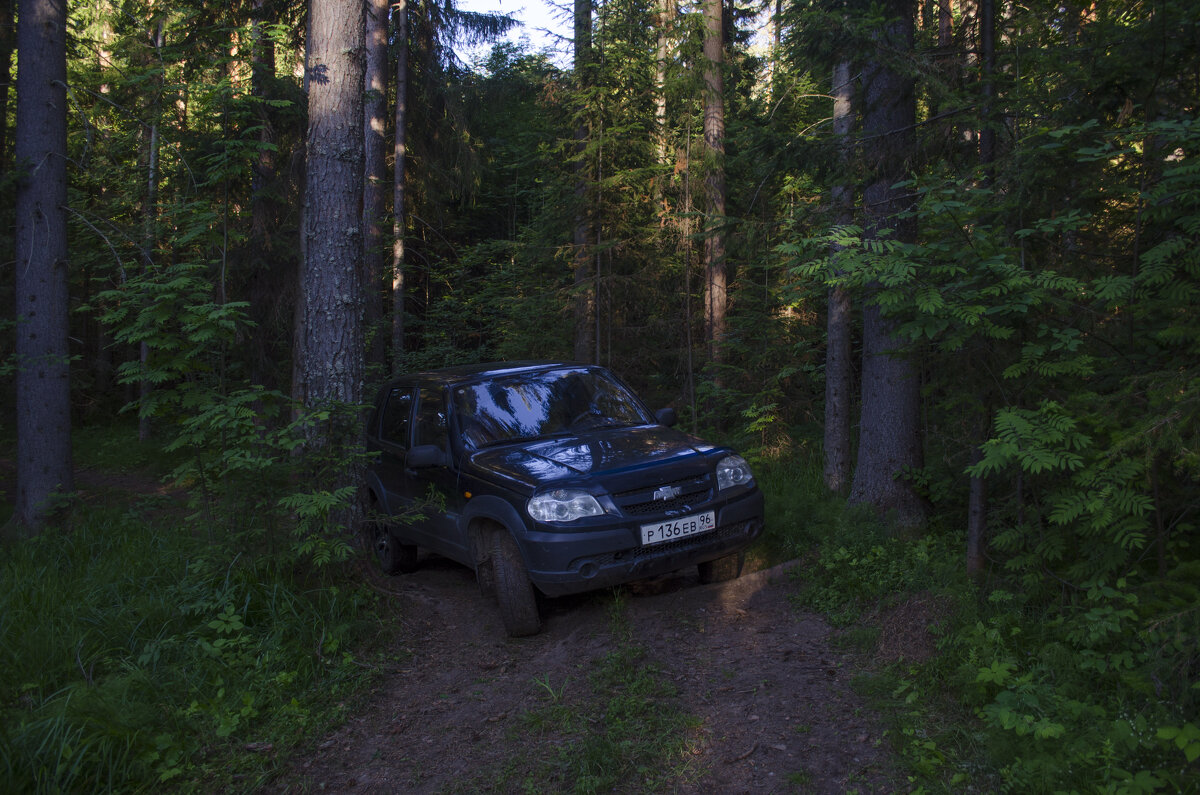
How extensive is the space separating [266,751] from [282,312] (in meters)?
10.3

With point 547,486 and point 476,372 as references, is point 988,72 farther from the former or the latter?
point 476,372

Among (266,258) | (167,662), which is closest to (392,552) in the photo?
(167,662)

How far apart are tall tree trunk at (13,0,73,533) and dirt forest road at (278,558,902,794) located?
15.4 ft

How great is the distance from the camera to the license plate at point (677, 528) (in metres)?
5.08

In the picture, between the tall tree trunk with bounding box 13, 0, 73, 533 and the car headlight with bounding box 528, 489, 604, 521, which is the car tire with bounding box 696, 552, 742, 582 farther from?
the tall tree trunk with bounding box 13, 0, 73, 533

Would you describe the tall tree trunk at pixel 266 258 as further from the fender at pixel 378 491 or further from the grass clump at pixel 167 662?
the grass clump at pixel 167 662

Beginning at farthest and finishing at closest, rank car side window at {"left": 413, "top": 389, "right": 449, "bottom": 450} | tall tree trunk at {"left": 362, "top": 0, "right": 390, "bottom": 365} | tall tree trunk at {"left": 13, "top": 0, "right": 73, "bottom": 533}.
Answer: tall tree trunk at {"left": 362, "top": 0, "right": 390, "bottom": 365} → tall tree trunk at {"left": 13, "top": 0, "right": 73, "bottom": 533} → car side window at {"left": 413, "top": 389, "right": 449, "bottom": 450}

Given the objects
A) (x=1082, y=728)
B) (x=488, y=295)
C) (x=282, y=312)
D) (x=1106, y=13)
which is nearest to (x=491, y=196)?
(x=488, y=295)

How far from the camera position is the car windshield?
6.14 meters

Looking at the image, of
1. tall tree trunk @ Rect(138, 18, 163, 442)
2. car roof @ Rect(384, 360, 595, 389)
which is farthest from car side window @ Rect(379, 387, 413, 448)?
tall tree trunk @ Rect(138, 18, 163, 442)

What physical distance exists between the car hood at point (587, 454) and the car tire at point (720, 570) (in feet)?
3.26

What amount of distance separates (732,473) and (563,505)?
148cm

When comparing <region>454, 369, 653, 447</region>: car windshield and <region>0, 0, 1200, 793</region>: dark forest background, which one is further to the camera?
<region>454, 369, 653, 447</region>: car windshield

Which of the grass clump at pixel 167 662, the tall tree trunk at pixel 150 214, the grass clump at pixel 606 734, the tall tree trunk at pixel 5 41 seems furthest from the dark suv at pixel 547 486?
the tall tree trunk at pixel 5 41
